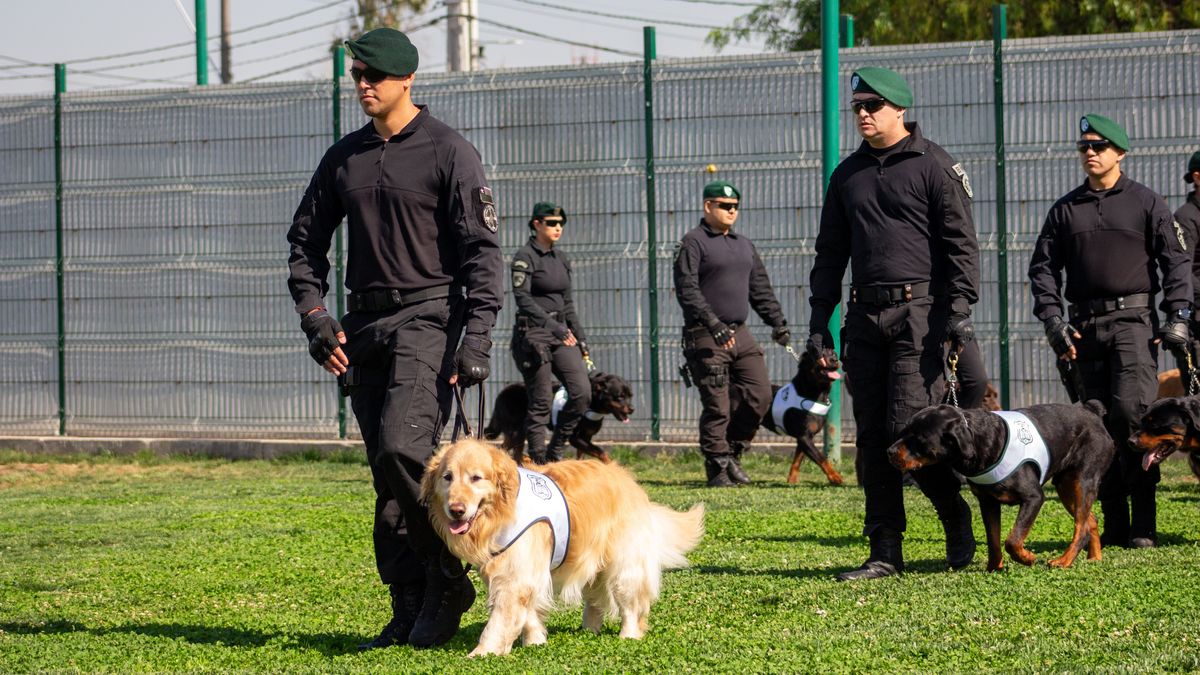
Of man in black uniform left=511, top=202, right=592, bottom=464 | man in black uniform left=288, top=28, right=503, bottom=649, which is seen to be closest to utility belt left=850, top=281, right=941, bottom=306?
man in black uniform left=288, top=28, right=503, bottom=649

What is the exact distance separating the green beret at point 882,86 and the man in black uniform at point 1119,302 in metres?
1.65

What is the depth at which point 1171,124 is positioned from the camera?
43.7 ft

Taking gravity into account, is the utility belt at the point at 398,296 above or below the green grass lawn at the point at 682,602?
above

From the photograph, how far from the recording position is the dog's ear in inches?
218

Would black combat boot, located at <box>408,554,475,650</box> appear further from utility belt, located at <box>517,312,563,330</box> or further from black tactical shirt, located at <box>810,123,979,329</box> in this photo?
utility belt, located at <box>517,312,563,330</box>

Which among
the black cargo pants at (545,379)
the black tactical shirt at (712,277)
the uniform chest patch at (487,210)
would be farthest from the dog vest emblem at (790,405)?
the uniform chest patch at (487,210)

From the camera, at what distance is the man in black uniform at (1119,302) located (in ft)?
26.8

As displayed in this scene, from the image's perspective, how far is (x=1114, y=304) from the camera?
26.9 feet

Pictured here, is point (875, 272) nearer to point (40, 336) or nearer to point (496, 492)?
point (496, 492)

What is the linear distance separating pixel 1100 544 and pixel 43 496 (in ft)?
26.5

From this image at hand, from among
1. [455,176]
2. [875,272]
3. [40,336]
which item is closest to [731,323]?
[875,272]

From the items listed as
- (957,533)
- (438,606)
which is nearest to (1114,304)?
(957,533)

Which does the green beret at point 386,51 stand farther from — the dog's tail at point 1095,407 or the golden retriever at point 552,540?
the dog's tail at point 1095,407

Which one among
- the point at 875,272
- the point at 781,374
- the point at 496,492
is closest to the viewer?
the point at 496,492
